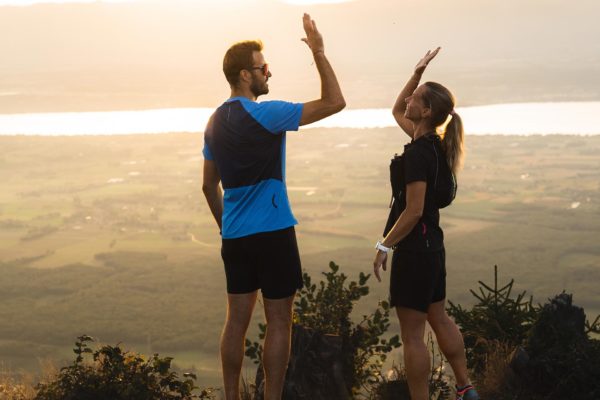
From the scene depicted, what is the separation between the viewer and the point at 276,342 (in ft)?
13.0

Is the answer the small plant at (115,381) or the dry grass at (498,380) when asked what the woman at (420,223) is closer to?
the dry grass at (498,380)

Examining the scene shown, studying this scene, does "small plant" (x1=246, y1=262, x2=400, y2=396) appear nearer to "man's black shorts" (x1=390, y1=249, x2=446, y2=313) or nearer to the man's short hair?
"man's black shorts" (x1=390, y1=249, x2=446, y2=313)

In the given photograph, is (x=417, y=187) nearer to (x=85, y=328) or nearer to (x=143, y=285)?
(x=85, y=328)

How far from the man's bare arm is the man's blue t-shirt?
277 mm

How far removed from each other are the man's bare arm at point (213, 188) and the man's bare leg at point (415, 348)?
1154 mm

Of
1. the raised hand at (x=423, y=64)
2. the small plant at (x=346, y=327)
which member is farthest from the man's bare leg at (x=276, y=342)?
the raised hand at (x=423, y=64)

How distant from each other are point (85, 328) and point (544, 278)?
180 ft

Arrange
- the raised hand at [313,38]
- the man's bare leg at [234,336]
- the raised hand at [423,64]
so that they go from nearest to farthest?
the raised hand at [313,38]
the man's bare leg at [234,336]
the raised hand at [423,64]

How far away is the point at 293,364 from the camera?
4996 millimetres

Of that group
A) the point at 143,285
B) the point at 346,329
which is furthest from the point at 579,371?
the point at 143,285

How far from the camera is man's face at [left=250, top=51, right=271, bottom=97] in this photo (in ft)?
12.7

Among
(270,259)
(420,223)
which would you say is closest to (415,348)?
(420,223)

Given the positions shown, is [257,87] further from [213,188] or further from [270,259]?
[270,259]

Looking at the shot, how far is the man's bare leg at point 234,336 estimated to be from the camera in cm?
406
